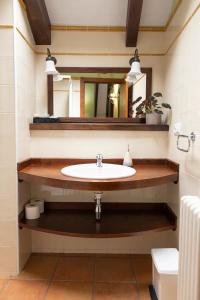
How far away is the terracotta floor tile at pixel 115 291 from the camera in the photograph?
166 cm

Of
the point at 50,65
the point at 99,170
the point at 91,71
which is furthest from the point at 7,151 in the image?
the point at 91,71

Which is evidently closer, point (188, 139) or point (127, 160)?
point (188, 139)

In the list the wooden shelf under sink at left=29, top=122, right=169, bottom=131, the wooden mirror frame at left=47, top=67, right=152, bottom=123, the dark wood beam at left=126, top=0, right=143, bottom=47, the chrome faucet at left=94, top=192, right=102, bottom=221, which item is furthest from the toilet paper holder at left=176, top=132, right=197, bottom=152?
the dark wood beam at left=126, top=0, right=143, bottom=47

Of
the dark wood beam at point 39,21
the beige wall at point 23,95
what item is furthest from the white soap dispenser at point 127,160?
the dark wood beam at point 39,21

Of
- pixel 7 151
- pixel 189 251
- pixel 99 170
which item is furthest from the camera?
pixel 99 170

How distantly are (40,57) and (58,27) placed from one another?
0.31 metres

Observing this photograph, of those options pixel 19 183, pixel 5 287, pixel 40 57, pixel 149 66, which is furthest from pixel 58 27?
pixel 5 287

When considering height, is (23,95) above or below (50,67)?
below

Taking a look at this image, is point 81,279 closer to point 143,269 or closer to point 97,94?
point 143,269

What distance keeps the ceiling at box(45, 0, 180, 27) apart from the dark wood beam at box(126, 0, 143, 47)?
143 mm

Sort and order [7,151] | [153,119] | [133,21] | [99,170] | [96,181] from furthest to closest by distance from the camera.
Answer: [153,119]
[133,21]
[99,170]
[7,151]
[96,181]

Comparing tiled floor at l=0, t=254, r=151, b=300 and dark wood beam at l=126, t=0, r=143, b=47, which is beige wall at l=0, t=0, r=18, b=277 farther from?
dark wood beam at l=126, t=0, r=143, b=47

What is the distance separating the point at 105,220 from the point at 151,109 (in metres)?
1.04

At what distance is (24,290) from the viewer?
5.68ft
